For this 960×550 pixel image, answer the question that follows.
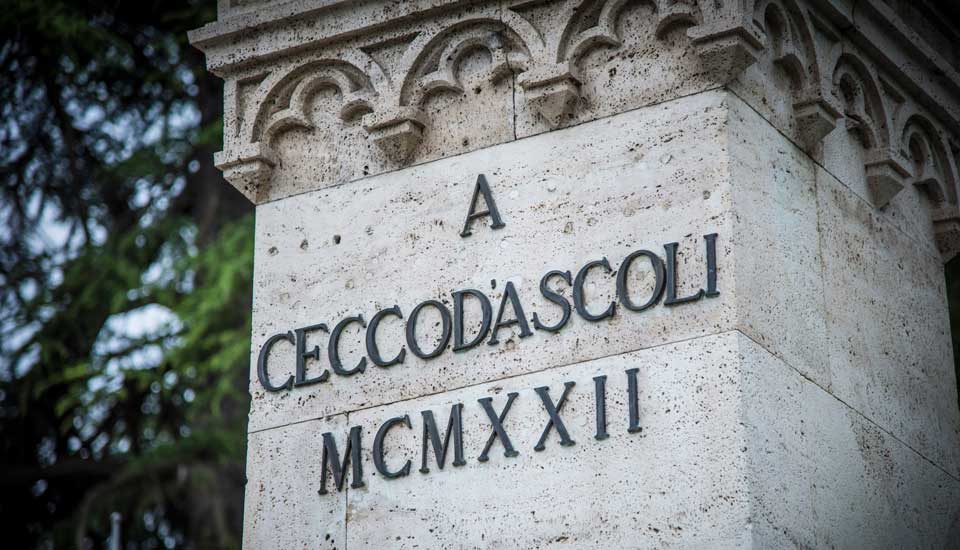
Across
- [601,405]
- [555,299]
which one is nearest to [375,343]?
[555,299]

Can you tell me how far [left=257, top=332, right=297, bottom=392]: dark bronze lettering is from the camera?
536cm

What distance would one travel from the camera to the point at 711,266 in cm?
480

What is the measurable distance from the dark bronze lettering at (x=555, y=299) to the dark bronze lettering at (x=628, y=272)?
16cm

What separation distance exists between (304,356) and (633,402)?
1.10 meters

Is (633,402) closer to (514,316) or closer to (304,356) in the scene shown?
(514,316)

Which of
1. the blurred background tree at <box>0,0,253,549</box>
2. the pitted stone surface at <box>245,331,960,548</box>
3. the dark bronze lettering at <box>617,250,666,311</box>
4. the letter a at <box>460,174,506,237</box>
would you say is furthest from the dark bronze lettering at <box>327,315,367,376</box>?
the blurred background tree at <box>0,0,253,549</box>

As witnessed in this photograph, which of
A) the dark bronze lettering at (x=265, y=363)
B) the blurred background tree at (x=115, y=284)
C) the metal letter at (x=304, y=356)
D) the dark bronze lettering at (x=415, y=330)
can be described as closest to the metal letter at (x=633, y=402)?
the dark bronze lettering at (x=415, y=330)

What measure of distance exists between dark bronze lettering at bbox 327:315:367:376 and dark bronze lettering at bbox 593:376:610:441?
2.50 feet

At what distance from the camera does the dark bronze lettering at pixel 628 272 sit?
485 centimetres

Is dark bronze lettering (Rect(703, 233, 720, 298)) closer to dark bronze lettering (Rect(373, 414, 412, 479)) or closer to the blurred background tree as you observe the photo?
dark bronze lettering (Rect(373, 414, 412, 479))

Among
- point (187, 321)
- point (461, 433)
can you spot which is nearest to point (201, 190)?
point (187, 321)

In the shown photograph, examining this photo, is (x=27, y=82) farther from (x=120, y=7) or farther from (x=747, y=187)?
(x=747, y=187)

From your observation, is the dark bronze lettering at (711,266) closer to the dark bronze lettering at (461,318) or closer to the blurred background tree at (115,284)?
the dark bronze lettering at (461,318)

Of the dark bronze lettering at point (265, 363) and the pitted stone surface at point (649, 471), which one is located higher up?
the dark bronze lettering at point (265, 363)
